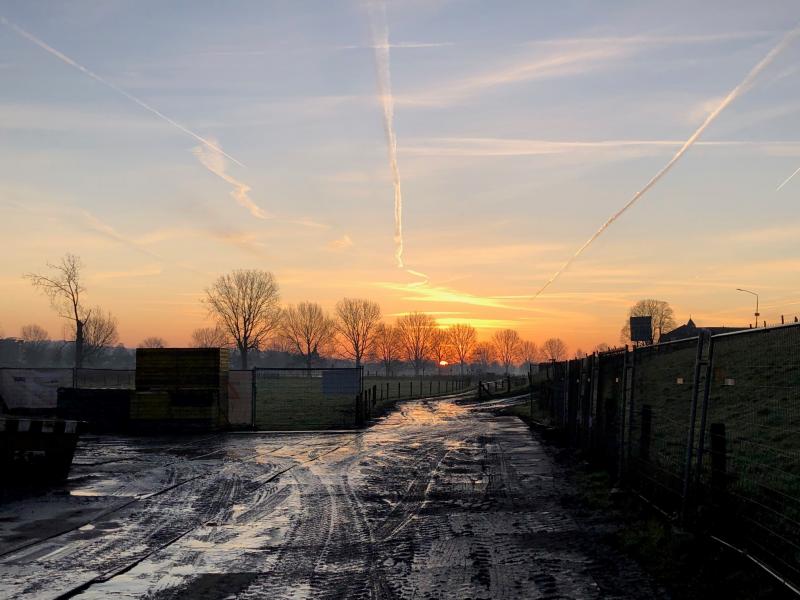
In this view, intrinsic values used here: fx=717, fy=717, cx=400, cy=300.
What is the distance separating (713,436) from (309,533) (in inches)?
199

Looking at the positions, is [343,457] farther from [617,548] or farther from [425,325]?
[425,325]

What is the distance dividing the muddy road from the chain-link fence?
4.22 ft

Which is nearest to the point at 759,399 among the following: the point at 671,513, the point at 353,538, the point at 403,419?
the point at 671,513

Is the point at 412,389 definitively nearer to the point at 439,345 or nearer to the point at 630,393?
the point at 630,393

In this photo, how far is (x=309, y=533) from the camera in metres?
9.12

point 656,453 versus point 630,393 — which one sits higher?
point 630,393

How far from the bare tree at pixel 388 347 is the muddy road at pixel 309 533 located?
132 metres

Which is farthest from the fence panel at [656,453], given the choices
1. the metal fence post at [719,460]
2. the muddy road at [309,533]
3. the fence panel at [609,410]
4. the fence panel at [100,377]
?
the fence panel at [100,377]

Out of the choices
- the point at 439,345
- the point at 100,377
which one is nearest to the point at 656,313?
the point at 439,345

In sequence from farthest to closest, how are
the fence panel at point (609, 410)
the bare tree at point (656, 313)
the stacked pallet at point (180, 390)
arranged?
the bare tree at point (656, 313) < the stacked pallet at point (180, 390) < the fence panel at point (609, 410)

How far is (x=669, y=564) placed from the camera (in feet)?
23.9

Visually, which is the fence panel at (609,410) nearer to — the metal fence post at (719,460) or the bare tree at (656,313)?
the metal fence post at (719,460)

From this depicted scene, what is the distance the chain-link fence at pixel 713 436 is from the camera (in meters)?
7.96

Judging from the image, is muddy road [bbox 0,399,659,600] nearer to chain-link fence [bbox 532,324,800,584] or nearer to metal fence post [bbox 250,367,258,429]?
chain-link fence [bbox 532,324,800,584]
